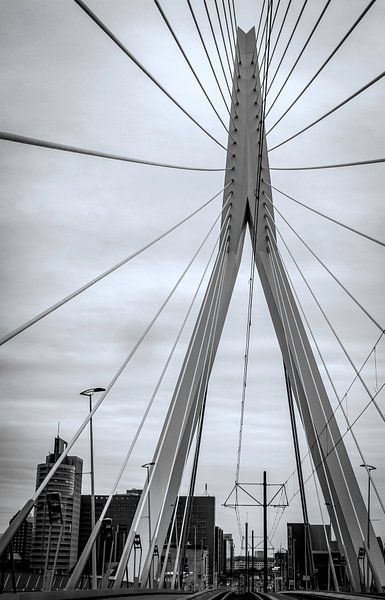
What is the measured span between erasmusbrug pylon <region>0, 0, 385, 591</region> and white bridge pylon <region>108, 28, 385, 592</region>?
0.03 metres

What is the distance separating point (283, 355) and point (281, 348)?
0.20m

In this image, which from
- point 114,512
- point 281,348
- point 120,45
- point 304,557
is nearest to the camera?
point 120,45

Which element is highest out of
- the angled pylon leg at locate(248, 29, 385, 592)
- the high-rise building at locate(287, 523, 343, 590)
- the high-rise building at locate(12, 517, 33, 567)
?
the high-rise building at locate(287, 523, 343, 590)

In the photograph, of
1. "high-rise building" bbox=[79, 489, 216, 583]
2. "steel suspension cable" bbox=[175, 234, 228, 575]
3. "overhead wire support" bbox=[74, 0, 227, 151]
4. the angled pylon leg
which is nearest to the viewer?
"overhead wire support" bbox=[74, 0, 227, 151]

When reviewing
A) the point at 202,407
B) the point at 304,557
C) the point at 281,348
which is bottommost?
the point at 202,407

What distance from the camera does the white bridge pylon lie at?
57.2 feet

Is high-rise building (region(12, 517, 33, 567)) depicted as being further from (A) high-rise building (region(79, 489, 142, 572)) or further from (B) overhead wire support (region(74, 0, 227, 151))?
(A) high-rise building (region(79, 489, 142, 572))

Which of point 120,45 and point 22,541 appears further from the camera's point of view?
point 22,541

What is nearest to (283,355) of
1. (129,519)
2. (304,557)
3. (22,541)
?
(22,541)

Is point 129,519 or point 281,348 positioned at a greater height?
point 129,519

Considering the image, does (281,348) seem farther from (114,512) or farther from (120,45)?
(114,512)

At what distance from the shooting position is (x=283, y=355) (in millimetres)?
20047

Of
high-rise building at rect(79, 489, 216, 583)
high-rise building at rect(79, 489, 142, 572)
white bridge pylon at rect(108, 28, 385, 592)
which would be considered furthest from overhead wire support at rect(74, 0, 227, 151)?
high-rise building at rect(79, 489, 142, 572)

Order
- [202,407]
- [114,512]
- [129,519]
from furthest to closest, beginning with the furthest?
1. [114,512]
2. [129,519]
3. [202,407]
